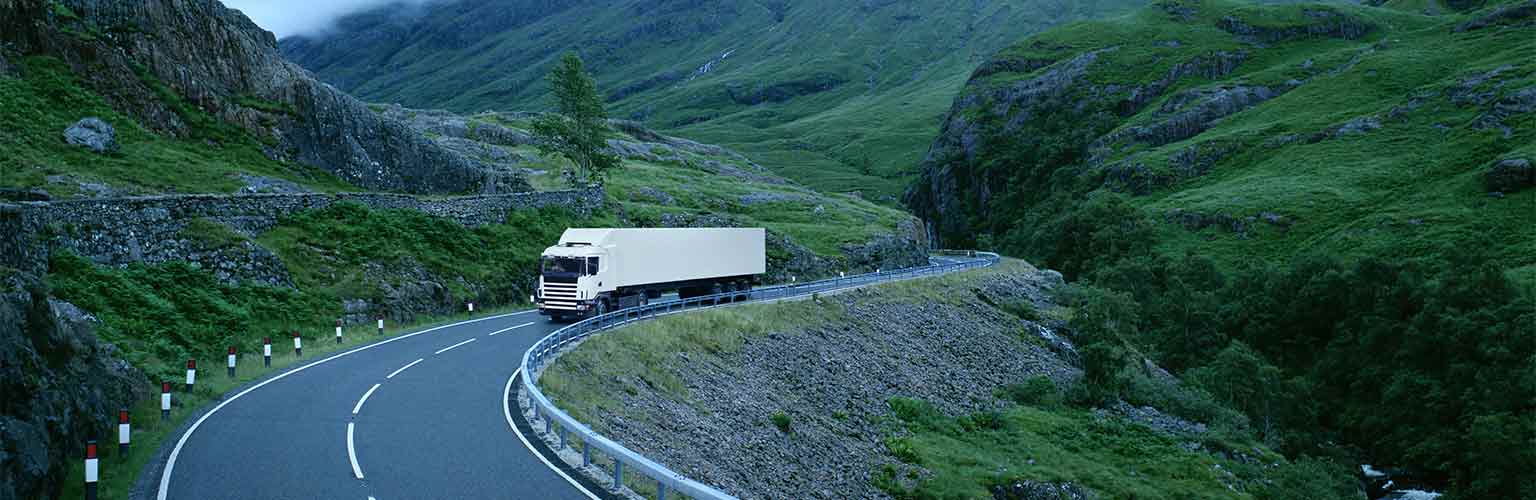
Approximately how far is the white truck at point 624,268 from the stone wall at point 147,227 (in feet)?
33.8

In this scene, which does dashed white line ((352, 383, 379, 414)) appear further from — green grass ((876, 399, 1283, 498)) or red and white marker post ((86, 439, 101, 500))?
green grass ((876, 399, 1283, 498))

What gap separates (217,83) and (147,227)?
20.8 metres

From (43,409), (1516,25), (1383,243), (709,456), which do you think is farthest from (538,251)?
(1516,25)

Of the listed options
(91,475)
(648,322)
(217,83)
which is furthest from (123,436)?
(217,83)

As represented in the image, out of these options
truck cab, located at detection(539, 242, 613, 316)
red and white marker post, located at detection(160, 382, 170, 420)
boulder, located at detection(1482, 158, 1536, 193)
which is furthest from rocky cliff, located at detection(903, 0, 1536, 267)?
red and white marker post, located at detection(160, 382, 170, 420)

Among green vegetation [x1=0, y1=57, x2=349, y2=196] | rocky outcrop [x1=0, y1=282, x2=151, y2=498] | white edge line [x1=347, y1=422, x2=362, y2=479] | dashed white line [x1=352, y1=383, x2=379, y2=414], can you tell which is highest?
green vegetation [x1=0, y1=57, x2=349, y2=196]

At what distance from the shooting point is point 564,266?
37094mm

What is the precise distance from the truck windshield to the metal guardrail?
2.79 metres

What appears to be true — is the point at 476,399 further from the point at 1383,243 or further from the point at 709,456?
the point at 1383,243

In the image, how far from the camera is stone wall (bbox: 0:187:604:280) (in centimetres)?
2617

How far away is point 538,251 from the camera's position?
50688 mm

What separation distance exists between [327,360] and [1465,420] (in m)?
61.0

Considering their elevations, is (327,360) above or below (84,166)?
below

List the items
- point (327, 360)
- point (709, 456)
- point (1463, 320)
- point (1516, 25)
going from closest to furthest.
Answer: point (709, 456) → point (327, 360) → point (1463, 320) → point (1516, 25)
